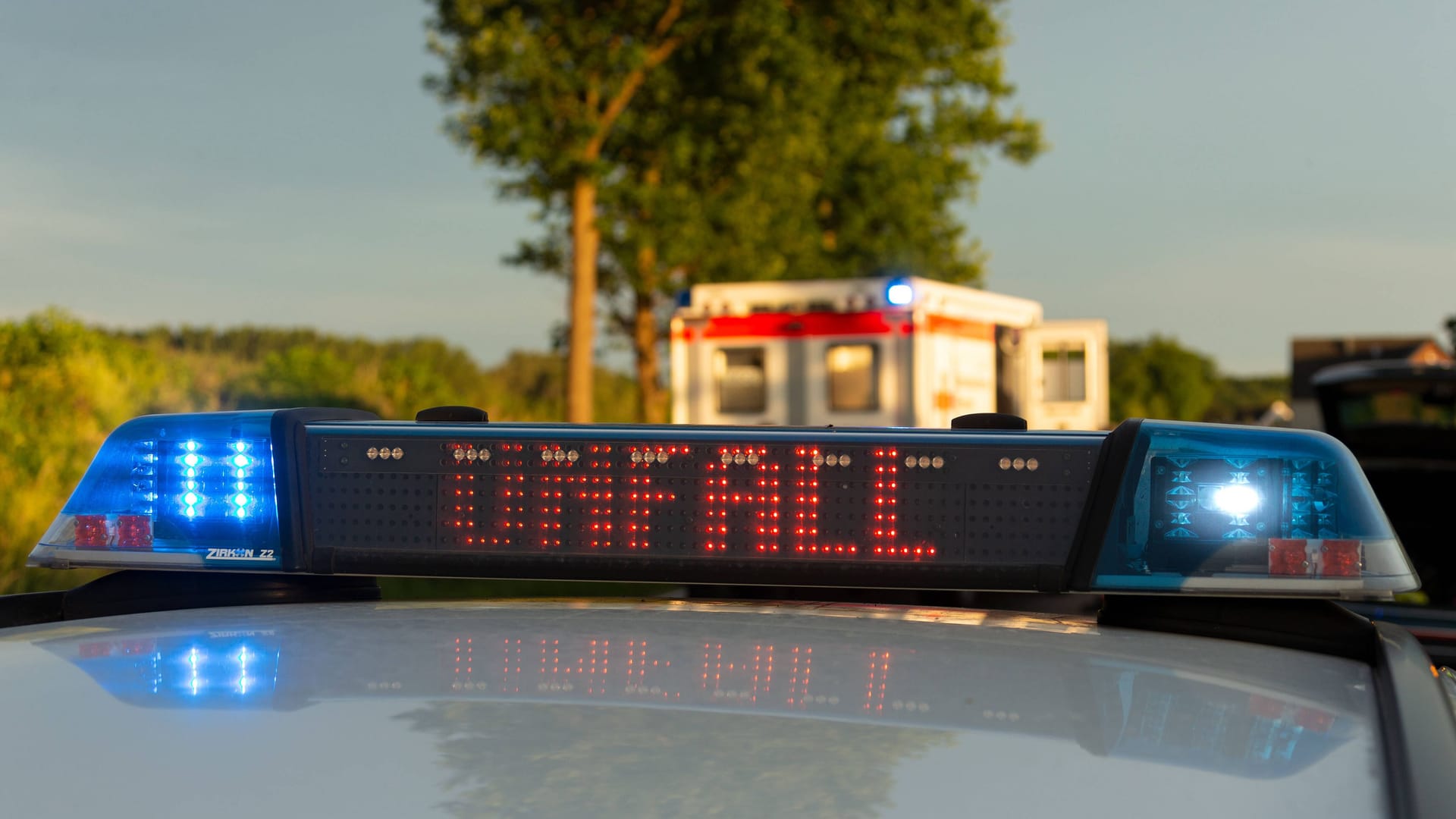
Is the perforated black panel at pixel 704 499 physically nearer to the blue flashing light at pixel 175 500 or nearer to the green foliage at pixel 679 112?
the blue flashing light at pixel 175 500

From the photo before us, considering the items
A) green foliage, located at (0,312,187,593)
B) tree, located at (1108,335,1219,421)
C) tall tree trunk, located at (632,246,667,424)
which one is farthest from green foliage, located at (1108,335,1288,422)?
green foliage, located at (0,312,187,593)

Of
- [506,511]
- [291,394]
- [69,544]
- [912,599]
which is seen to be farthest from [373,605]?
[291,394]

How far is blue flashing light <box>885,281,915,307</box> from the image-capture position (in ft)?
55.6

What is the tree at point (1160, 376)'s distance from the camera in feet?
421

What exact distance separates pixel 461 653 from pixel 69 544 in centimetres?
98

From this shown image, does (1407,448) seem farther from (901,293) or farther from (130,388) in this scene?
(130,388)

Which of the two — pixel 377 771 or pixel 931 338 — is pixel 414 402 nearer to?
pixel 931 338

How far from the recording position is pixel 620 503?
2.74 meters

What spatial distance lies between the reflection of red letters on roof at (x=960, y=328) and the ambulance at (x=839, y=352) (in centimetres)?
2

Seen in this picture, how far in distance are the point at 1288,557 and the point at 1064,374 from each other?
17374 millimetres

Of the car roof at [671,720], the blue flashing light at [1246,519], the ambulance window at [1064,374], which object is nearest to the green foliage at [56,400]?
the ambulance window at [1064,374]

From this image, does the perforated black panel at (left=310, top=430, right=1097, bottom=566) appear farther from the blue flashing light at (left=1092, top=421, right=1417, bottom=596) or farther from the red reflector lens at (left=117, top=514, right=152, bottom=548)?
the red reflector lens at (left=117, top=514, right=152, bottom=548)

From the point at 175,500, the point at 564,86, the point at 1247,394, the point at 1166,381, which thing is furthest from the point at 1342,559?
the point at 1247,394

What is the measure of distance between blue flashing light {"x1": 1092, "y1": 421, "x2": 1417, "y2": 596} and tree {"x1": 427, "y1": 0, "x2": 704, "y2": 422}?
21.0m
